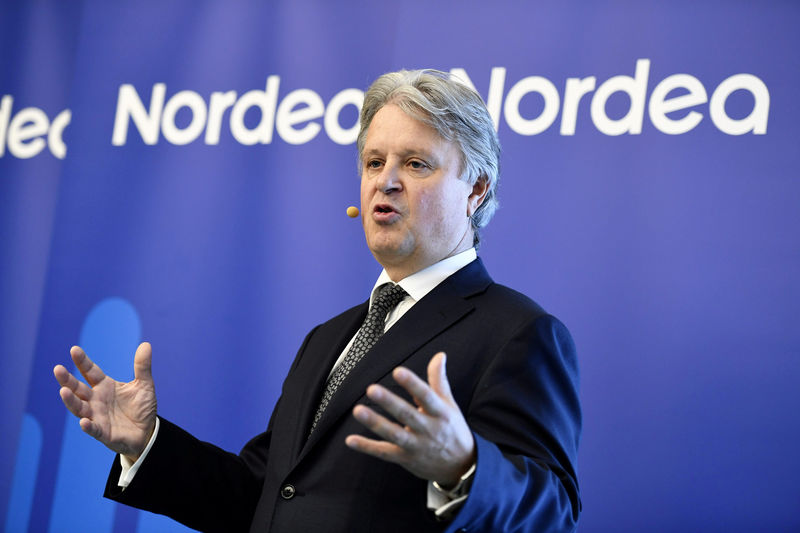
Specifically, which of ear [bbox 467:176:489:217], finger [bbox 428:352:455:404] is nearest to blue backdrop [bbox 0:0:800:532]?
ear [bbox 467:176:489:217]

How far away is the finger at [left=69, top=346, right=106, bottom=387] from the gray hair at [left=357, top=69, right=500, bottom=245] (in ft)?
2.76

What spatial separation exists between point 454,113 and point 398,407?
0.89 metres

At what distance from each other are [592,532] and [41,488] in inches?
82.4

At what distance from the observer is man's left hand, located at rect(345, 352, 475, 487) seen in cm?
117

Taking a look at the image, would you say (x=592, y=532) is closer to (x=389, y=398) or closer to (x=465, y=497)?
(x=465, y=497)

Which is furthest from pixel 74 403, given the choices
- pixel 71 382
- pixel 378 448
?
pixel 378 448

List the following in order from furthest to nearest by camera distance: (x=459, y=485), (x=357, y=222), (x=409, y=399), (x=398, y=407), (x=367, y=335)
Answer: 1. (x=357, y=222)
2. (x=367, y=335)
3. (x=409, y=399)
4. (x=459, y=485)
5. (x=398, y=407)

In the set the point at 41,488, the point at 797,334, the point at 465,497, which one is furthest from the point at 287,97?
the point at 465,497

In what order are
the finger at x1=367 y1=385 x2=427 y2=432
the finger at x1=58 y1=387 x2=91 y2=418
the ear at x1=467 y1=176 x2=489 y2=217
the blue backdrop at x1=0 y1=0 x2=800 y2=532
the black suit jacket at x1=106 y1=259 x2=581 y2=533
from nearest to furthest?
the finger at x1=367 y1=385 x2=427 y2=432 < the black suit jacket at x1=106 y1=259 x2=581 y2=533 < the finger at x1=58 y1=387 x2=91 y2=418 < the ear at x1=467 y1=176 x2=489 y2=217 < the blue backdrop at x1=0 y1=0 x2=800 y2=532

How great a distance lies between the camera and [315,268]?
125 inches

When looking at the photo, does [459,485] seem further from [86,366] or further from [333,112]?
[333,112]

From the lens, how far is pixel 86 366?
1.66 meters

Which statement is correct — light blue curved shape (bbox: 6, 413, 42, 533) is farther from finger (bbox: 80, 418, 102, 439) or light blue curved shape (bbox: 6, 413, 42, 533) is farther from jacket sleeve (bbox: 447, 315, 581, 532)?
jacket sleeve (bbox: 447, 315, 581, 532)

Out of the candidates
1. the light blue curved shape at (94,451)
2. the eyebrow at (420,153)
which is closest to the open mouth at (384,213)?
the eyebrow at (420,153)
